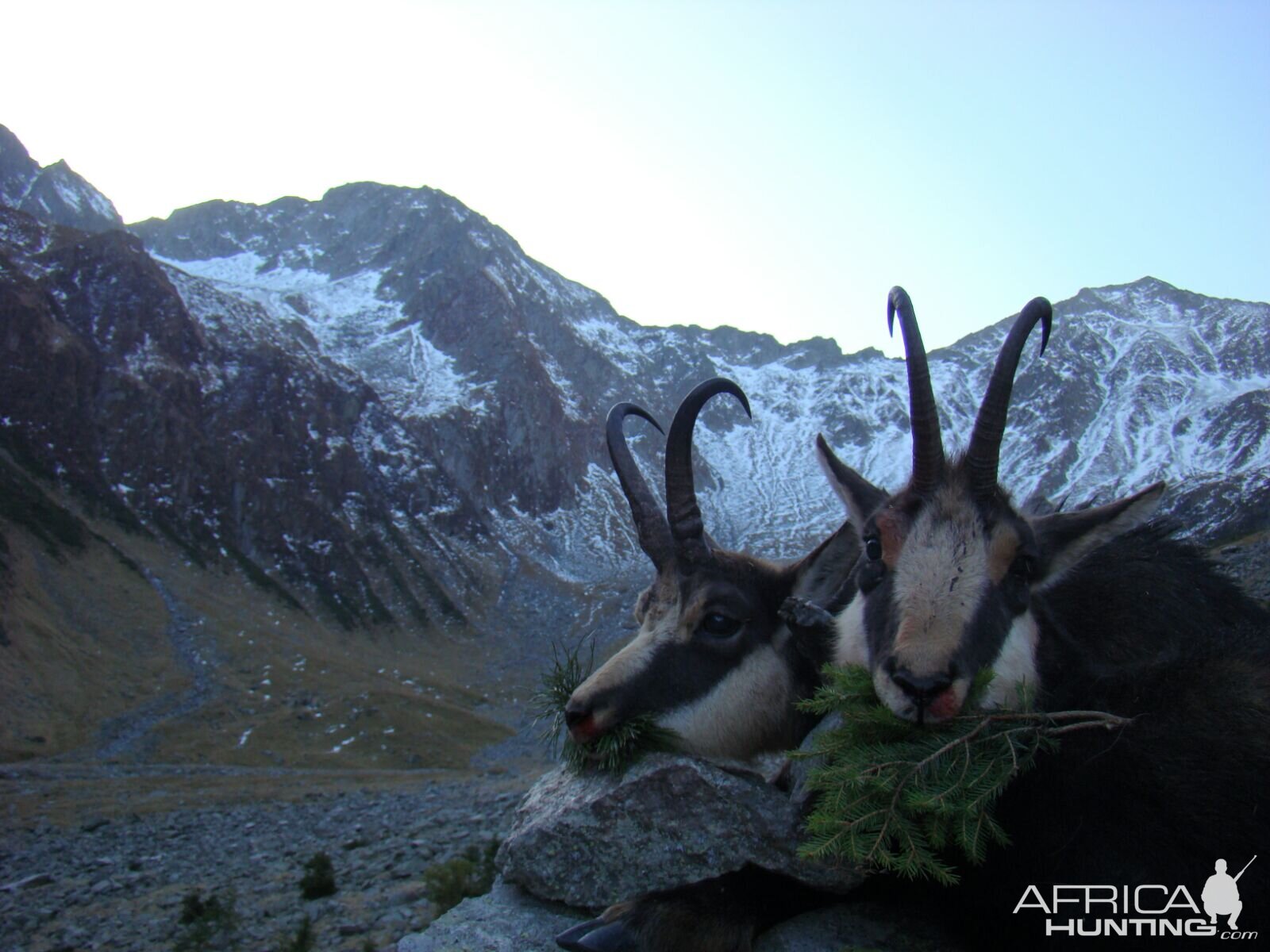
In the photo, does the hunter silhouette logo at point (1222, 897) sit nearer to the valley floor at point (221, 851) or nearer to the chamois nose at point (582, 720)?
the chamois nose at point (582, 720)

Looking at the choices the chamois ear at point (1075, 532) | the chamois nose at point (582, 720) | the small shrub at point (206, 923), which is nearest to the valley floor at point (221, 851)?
the small shrub at point (206, 923)

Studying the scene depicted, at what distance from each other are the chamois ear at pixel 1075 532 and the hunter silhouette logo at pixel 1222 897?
2.05m

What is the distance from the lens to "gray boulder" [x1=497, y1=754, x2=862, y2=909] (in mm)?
5734

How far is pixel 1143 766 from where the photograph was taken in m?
4.47

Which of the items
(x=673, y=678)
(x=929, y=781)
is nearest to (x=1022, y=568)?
(x=929, y=781)

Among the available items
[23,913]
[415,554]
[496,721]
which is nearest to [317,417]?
[415,554]

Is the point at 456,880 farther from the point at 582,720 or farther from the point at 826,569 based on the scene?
the point at 826,569

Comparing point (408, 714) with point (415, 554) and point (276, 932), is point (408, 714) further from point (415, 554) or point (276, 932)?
point (415, 554)

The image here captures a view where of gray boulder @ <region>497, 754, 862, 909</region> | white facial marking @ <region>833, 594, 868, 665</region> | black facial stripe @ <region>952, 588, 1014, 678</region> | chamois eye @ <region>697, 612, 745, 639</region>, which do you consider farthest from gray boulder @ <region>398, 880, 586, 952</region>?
black facial stripe @ <region>952, 588, 1014, 678</region>

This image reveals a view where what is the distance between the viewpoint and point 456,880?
14.8 meters

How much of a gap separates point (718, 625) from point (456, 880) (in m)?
10.4

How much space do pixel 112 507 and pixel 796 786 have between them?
114 meters

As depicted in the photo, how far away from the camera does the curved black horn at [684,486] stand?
24.0 ft

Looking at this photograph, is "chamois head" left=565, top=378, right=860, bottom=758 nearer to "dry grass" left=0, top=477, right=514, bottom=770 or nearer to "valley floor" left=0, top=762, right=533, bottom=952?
"valley floor" left=0, top=762, right=533, bottom=952
